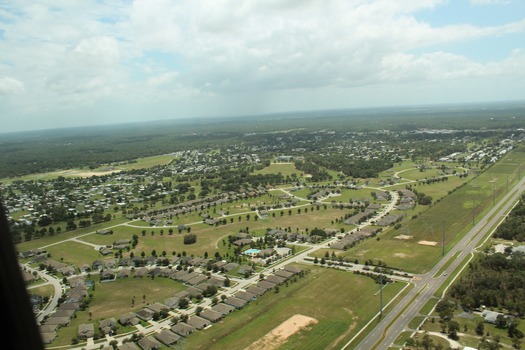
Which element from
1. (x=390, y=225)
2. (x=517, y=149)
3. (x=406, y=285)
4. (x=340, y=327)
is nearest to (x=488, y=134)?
(x=517, y=149)

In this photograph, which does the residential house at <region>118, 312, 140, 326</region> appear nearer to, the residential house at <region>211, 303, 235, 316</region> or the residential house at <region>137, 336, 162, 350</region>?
the residential house at <region>137, 336, 162, 350</region>

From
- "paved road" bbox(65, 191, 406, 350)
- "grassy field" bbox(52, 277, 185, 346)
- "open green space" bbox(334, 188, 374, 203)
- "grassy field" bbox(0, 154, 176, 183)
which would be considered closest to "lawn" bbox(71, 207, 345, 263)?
"paved road" bbox(65, 191, 406, 350)

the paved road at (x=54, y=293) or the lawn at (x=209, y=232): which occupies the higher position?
the lawn at (x=209, y=232)

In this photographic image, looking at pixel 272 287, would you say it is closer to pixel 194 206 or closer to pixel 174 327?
pixel 174 327

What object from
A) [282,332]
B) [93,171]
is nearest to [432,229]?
[282,332]

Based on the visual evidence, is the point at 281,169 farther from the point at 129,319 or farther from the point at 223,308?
the point at 129,319

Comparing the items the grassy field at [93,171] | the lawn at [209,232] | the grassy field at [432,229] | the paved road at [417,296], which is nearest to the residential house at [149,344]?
the paved road at [417,296]

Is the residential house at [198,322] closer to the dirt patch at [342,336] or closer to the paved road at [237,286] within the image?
the paved road at [237,286]

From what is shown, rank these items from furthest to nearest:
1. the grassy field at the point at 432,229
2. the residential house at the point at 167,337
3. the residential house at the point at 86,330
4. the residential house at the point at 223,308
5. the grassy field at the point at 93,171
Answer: the grassy field at the point at 93,171, the grassy field at the point at 432,229, the residential house at the point at 223,308, the residential house at the point at 86,330, the residential house at the point at 167,337
